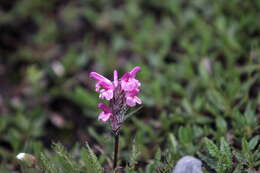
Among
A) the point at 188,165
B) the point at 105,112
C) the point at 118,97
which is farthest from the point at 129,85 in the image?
the point at 188,165

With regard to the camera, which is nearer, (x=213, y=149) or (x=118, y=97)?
(x=118, y=97)

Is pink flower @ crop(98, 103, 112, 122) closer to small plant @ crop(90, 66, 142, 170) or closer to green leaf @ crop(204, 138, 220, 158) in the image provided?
small plant @ crop(90, 66, 142, 170)

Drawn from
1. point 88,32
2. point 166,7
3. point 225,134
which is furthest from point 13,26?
point 225,134

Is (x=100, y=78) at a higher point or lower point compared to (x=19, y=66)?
lower

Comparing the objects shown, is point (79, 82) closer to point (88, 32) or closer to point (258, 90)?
point (88, 32)

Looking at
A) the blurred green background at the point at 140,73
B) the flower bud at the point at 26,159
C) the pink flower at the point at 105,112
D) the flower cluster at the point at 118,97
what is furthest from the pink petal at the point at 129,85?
the flower bud at the point at 26,159

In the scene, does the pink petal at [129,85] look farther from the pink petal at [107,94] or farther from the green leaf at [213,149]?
the green leaf at [213,149]

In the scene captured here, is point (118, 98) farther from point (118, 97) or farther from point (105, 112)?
point (105, 112)
